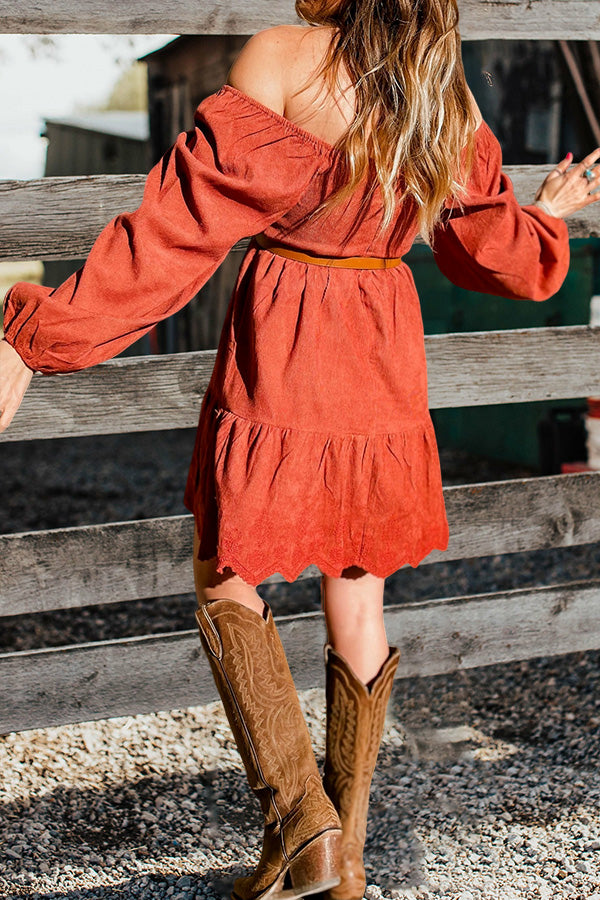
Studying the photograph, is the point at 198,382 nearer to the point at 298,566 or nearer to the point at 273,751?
the point at 298,566

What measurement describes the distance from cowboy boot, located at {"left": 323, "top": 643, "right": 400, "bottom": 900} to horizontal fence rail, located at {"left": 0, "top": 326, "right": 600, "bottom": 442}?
0.89 m

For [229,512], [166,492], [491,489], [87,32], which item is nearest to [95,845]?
[229,512]

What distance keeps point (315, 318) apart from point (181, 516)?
103 centimetres

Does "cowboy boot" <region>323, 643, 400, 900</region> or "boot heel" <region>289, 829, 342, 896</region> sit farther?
"cowboy boot" <region>323, 643, 400, 900</region>

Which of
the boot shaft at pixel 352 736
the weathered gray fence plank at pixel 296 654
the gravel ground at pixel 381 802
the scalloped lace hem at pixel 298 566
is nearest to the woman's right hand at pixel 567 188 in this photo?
the scalloped lace hem at pixel 298 566

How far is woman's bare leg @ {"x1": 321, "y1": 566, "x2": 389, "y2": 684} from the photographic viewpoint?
73.4 inches

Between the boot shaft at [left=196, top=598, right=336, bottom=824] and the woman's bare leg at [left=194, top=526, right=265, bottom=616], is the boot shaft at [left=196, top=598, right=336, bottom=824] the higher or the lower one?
the lower one

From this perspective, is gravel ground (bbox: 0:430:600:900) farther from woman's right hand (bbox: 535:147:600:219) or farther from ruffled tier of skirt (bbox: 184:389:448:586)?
woman's right hand (bbox: 535:147:600:219)

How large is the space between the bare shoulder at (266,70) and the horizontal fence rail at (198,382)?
39.9 inches

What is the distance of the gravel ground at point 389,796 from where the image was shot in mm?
2111

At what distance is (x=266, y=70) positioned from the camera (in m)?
1.56

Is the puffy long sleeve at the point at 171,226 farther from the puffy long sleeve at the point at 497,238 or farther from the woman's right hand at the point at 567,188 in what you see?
the woman's right hand at the point at 567,188

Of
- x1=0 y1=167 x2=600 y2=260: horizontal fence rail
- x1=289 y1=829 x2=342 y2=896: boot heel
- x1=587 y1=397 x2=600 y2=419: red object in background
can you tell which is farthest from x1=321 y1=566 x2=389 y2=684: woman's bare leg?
x1=587 y1=397 x2=600 y2=419: red object in background

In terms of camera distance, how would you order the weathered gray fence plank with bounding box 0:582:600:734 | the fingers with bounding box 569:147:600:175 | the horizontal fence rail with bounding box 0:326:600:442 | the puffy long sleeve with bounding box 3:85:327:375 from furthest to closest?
the weathered gray fence plank with bounding box 0:582:600:734
the horizontal fence rail with bounding box 0:326:600:442
the fingers with bounding box 569:147:600:175
the puffy long sleeve with bounding box 3:85:327:375
